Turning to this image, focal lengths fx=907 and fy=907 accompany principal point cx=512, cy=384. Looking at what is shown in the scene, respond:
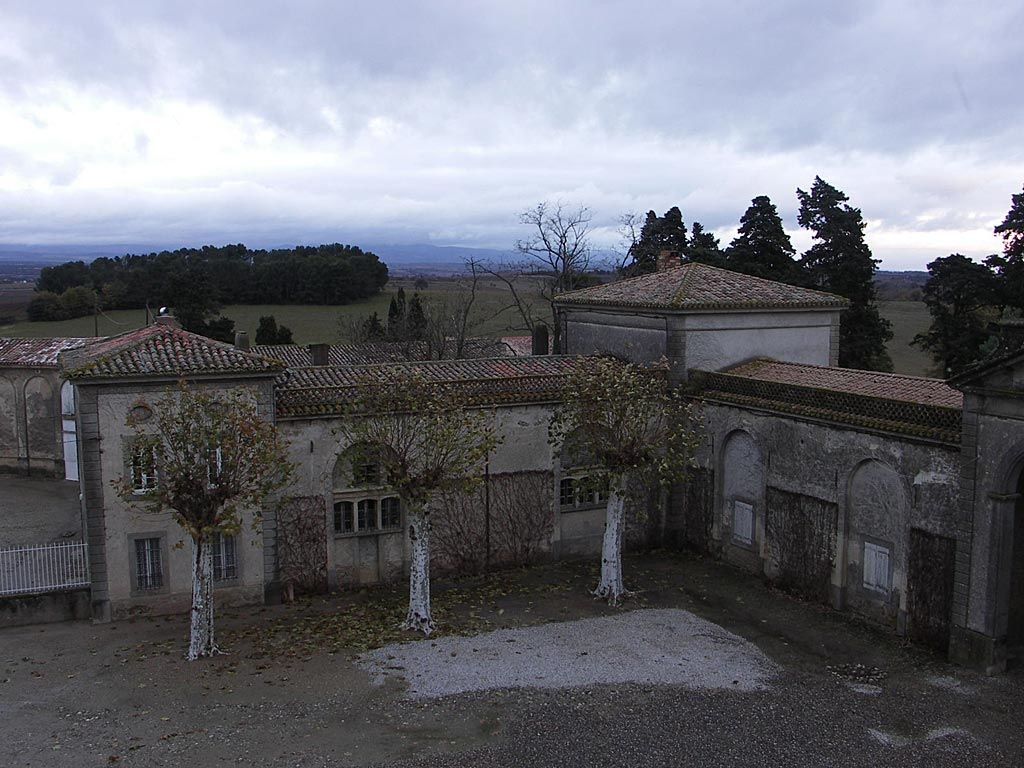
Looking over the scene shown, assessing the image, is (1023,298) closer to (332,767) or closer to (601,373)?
(601,373)

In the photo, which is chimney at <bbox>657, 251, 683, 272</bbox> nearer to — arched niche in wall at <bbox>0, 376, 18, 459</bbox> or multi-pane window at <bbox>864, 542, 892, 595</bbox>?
multi-pane window at <bbox>864, 542, 892, 595</bbox>

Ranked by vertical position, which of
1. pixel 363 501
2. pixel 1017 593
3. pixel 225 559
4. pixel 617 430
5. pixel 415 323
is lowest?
pixel 225 559

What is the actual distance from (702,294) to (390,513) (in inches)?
420

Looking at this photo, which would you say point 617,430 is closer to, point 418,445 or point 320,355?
point 418,445

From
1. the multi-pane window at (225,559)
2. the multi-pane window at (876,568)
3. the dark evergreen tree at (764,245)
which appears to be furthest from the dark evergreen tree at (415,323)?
the multi-pane window at (876,568)

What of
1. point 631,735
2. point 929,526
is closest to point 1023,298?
point 929,526

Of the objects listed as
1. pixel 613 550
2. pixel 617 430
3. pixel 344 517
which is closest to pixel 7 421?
pixel 344 517

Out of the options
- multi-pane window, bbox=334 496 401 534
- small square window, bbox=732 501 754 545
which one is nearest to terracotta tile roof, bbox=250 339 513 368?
multi-pane window, bbox=334 496 401 534

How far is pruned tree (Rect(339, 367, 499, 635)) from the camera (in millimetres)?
19391

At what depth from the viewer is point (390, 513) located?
75.4ft

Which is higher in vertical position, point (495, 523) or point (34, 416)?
point (34, 416)

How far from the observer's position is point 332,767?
13695 mm

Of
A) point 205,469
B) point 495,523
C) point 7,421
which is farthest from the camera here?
point 7,421

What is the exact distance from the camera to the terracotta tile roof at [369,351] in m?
36.4
